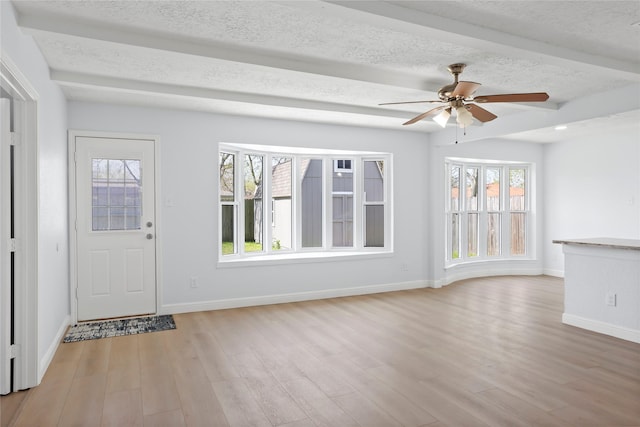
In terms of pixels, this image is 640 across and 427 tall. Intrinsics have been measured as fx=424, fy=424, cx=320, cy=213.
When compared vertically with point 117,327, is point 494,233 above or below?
above

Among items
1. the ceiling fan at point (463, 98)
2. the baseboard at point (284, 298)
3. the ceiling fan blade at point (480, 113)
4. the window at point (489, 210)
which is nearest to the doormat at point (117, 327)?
the baseboard at point (284, 298)

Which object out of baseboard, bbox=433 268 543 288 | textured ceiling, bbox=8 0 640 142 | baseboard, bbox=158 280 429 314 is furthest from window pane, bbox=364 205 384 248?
textured ceiling, bbox=8 0 640 142

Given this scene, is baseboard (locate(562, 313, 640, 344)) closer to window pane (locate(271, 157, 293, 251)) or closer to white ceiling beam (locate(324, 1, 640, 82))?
white ceiling beam (locate(324, 1, 640, 82))

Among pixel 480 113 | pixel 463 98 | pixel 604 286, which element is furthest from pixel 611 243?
pixel 463 98

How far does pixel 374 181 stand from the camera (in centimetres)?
652

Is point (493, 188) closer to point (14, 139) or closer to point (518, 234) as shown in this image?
point (518, 234)

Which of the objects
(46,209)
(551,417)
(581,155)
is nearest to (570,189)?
(581,155)

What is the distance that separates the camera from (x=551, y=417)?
8.26ft

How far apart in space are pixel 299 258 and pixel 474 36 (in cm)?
366

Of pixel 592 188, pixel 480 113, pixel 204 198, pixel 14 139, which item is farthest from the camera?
pixel 592 188

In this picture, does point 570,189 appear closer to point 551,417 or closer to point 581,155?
point 581,155

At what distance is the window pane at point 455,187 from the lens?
7442mm

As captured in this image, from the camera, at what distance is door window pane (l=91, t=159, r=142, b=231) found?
467 centimetres

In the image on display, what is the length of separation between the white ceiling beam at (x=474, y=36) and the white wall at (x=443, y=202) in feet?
9.19
